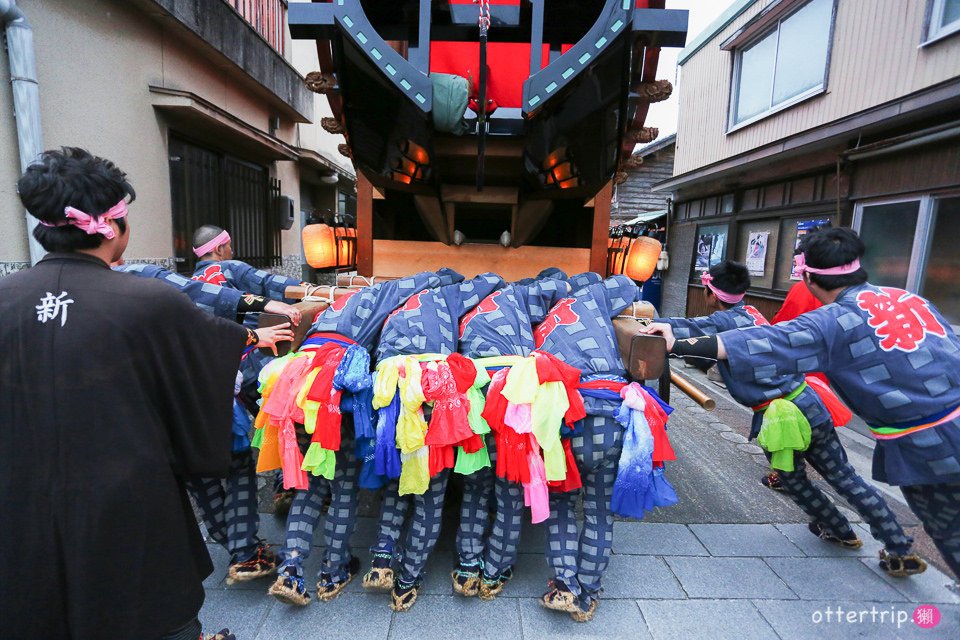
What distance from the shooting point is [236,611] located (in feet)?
8.55

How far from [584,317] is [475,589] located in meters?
1.88

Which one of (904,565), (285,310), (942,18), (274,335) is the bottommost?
(904,565)

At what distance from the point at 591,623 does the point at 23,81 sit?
248 inches

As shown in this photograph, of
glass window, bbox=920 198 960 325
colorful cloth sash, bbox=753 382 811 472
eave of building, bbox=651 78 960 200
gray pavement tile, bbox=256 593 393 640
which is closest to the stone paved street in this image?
gray pavement tile, bbox=256 593 393 640

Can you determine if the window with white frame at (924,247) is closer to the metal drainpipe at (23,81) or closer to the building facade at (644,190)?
the building facade at (644,190)

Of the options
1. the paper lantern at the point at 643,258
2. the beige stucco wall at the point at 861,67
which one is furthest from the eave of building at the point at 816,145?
the paper lantern at the point at 643,258

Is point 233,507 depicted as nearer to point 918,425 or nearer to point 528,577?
point 528,577

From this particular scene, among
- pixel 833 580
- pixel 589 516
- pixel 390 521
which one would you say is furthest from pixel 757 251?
pixel 390 521

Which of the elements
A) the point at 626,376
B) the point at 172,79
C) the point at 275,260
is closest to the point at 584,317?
the point at 626,376

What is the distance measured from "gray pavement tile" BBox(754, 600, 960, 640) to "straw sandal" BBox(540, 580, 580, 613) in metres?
1.22

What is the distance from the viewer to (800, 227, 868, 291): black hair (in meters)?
2.62

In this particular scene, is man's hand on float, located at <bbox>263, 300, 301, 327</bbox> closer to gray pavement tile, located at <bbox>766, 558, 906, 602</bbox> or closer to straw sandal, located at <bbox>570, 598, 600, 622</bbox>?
straw sandal, located at <bbox>570, 598, 600, 622</bbox>

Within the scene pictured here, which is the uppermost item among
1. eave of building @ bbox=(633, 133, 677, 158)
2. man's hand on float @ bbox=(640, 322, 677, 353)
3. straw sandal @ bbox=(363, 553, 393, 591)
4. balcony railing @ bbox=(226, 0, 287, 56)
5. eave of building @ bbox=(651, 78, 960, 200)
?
balcony railing @ bbox=(226, 0, 287, 56)

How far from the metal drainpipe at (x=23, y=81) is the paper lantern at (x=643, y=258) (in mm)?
5466
